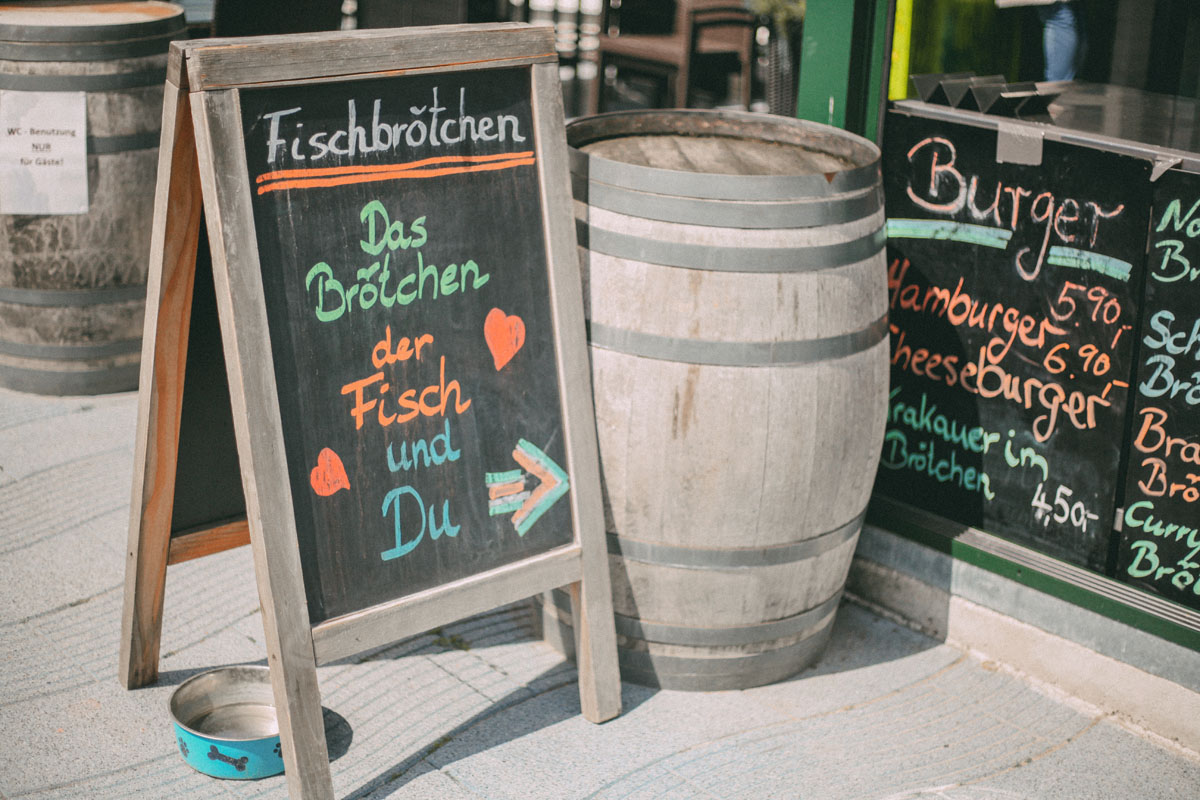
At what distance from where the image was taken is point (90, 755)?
112 inches

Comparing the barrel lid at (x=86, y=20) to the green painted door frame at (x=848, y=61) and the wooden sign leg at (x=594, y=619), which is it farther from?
the wooden sign leg at (x=594, y=619)

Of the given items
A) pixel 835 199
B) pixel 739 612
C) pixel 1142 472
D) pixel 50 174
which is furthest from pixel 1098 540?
pixel 50 174

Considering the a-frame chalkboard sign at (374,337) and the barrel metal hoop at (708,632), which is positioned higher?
the a-frame chalkboard sign at (374,337)

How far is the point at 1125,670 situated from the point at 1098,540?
35 centimetres

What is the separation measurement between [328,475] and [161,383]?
1.71 feet

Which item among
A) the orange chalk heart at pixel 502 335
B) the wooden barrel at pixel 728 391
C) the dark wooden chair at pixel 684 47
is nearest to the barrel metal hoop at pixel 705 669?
the wooden barrel at pixel 728 391

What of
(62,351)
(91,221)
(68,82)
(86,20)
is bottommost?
(62,351)

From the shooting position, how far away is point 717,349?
9.30 feet

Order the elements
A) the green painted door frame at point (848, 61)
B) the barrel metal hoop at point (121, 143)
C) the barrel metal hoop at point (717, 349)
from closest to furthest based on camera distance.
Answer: the barrel metal hoop at point (717, 349), the green painted door frame at point (848, 61), the barrel metal hoop at point (121, 143)

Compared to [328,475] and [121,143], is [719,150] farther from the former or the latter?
→ [121,143]

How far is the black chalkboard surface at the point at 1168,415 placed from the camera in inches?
118

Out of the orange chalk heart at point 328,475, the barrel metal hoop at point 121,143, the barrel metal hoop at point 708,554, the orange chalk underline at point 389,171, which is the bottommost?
the barrel metal hoop at point 708,554

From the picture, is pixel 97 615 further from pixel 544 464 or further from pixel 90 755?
pixel 544 464

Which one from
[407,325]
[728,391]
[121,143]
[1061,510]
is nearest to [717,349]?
[728,391]
